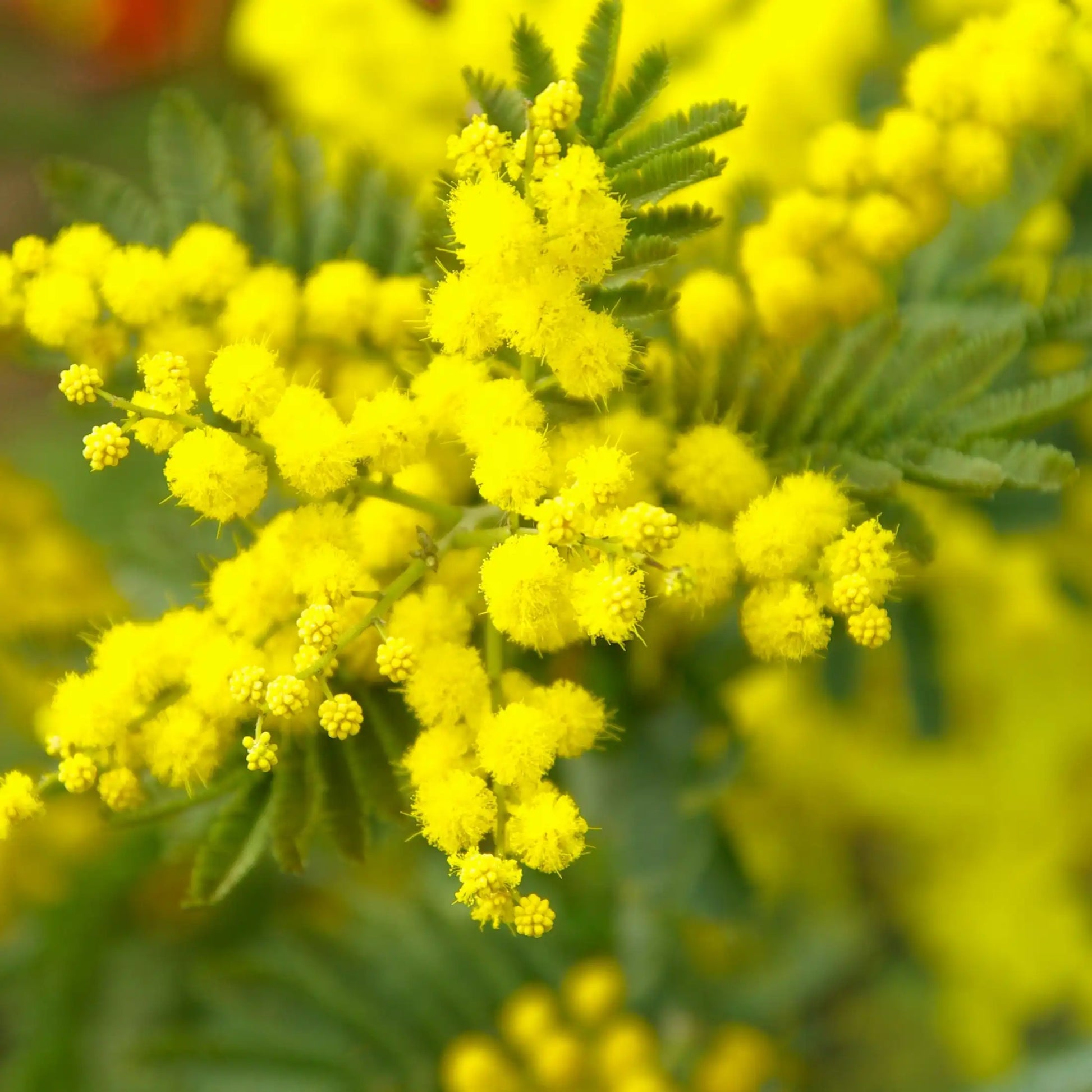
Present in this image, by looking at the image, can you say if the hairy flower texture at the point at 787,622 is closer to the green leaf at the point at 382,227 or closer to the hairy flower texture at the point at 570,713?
the hairy flower texture at the point at 570,713

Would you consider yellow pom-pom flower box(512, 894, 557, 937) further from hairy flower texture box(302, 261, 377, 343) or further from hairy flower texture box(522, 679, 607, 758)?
hairy flower texture box(302, 261, 377, 343)

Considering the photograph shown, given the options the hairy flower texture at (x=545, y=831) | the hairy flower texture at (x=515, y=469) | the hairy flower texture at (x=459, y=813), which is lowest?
the hairy flower texture at (x=545, y=831)

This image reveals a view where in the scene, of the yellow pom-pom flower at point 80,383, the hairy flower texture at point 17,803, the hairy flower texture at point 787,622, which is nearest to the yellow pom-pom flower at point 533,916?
the hairy flower texture at point 787,622

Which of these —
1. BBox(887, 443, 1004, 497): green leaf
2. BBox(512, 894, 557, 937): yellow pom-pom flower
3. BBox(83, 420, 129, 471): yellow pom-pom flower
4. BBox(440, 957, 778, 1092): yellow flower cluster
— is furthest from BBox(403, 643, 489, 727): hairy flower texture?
BBox(440, 957, 778, 1092): yellow flower cluster

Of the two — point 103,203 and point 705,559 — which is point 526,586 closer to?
point 705,559

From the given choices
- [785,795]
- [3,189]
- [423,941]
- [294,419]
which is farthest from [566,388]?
[3,189]

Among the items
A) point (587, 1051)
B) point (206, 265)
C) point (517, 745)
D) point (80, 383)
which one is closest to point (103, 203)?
point (206, 265)

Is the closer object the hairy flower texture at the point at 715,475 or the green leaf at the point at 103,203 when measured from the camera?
the hairy flower texture at the point at 715,475
